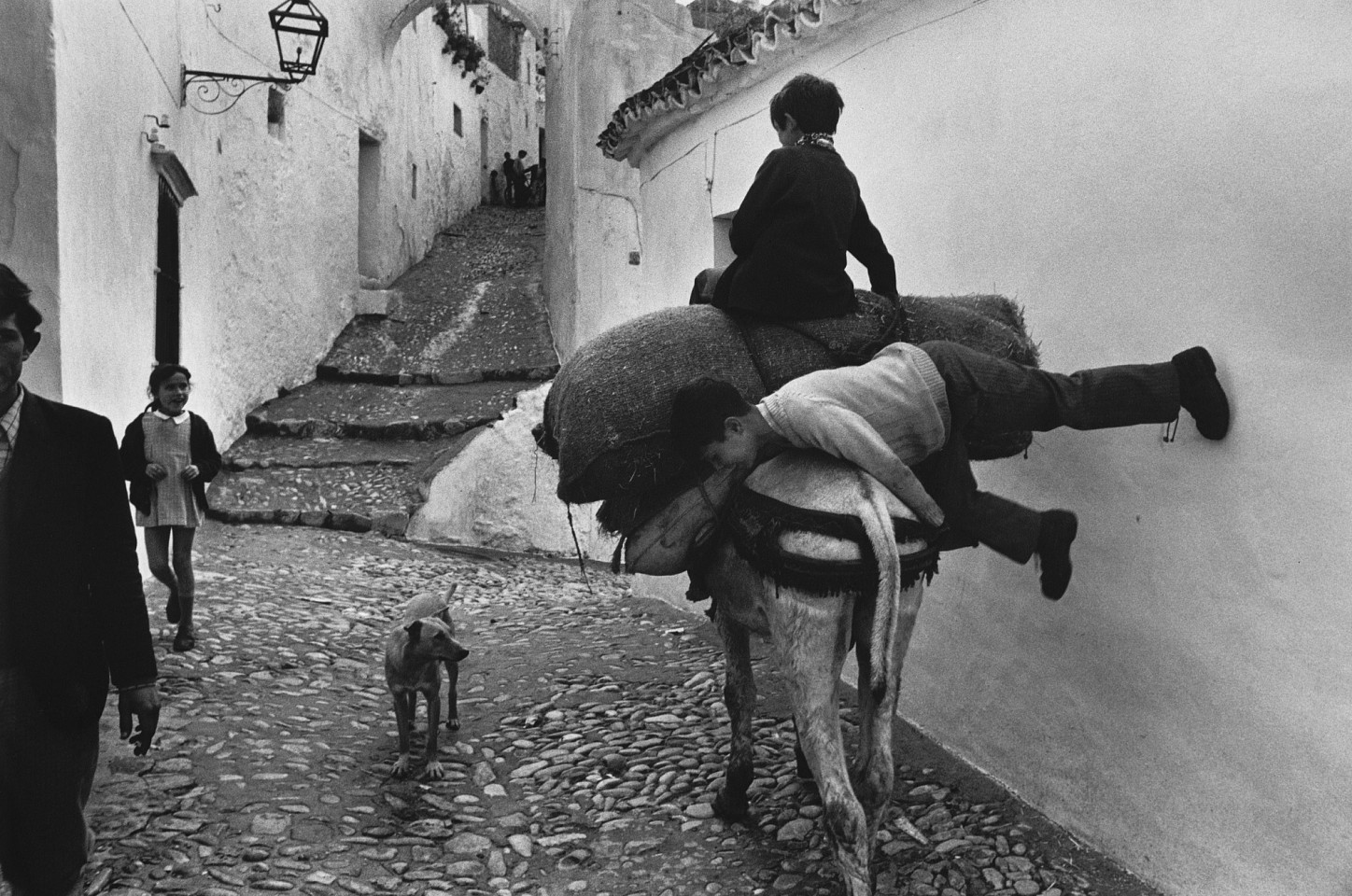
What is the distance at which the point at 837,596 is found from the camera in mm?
3229

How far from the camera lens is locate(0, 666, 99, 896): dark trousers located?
2773 mm

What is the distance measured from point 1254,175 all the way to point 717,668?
3870 mm

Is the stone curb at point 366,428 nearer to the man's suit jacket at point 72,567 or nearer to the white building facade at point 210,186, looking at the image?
the white building facade at point 210,186

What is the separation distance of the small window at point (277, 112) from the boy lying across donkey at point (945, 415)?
495 inches

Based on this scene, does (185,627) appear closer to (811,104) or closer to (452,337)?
(811,104)

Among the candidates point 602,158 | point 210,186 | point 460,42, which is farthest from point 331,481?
point 460,42

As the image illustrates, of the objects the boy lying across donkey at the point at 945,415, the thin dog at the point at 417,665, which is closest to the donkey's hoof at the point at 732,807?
the thin dog at the point at 417,665

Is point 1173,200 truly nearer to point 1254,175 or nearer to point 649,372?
point 1254,175

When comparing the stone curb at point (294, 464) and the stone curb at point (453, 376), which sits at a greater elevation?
the stone curb at point (453, 376)

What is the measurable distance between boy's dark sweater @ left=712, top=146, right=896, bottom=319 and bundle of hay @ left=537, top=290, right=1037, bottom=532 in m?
0.07

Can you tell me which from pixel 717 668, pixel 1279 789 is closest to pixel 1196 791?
pixel 1279 789

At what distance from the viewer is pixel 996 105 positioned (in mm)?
4598

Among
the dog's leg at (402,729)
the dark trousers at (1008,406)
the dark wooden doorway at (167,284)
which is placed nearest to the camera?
the dark trousers at (1008,406)

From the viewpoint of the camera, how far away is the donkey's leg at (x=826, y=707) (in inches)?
126
